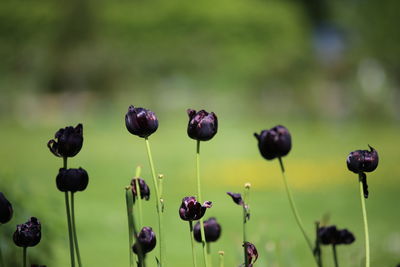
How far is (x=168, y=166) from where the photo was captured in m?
7.17

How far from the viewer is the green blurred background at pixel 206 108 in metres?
3.57

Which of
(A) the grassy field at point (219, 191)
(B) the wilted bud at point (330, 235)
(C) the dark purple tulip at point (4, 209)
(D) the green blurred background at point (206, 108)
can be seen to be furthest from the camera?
(D) the green blurred background at point (206, 108)

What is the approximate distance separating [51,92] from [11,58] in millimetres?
1926

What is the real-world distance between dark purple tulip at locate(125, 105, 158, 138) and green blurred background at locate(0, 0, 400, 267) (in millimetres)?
499

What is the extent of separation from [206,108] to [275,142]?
48.1ft

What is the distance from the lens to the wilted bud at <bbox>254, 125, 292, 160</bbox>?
988 mm

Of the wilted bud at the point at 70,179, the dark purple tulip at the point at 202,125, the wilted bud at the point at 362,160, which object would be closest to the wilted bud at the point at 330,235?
the wilted bud at the point at 362,160

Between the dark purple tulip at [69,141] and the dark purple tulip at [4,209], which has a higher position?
the dark purple tulip at [69,141]

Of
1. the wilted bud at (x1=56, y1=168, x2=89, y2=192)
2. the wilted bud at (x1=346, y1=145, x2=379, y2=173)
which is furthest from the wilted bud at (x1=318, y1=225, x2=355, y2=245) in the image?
the wilted bud at (x1=56, y1=168, x2=89, y2=192)

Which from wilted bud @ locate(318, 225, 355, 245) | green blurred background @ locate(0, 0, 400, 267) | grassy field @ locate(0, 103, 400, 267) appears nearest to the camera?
wilted bud @ locate(318, 225, 355, 245)

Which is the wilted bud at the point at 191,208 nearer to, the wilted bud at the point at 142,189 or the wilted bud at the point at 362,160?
the wilted bud at the point at 142,189

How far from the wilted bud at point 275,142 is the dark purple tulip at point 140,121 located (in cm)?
16

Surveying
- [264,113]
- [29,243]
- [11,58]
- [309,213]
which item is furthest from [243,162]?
[11,58]

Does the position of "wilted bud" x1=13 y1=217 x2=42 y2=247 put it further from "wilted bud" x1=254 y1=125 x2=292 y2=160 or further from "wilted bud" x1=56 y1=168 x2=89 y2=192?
"wilted bud" x1=254 y1=125 x2=292 y2=160
